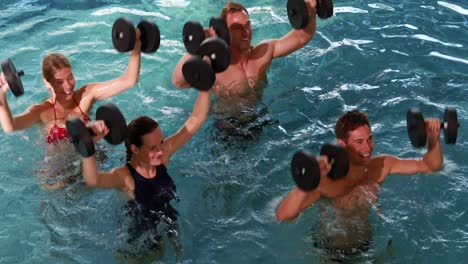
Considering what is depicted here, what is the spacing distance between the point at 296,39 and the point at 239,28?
637mm

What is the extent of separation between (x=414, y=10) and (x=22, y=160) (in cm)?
570

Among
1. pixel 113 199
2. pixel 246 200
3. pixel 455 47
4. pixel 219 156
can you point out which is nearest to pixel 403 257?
pixel 246 200

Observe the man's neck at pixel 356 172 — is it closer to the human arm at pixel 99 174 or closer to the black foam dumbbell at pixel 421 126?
the black foam dumbbell at pixel 421 126

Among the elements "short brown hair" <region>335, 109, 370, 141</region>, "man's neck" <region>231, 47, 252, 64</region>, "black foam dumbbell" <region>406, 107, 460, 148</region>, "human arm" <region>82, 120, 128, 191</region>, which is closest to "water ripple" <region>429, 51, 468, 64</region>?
"man's neck" <region>231, 47, 252, 64</region>

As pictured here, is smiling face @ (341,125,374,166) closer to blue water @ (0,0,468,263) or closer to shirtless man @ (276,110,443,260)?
shirtless man @ (276,110,443,260)

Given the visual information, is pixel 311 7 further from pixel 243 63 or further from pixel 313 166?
pixel 313 166

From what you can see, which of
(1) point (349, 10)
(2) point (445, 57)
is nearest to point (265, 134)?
(2) point (445, 57)

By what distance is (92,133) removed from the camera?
428 centimetres

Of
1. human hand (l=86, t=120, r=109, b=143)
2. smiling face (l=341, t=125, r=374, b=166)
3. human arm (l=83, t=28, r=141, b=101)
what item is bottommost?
smiling face (l=341, t=125, r=374, b=166)

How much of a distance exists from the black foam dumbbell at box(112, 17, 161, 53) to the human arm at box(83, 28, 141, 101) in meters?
0.06

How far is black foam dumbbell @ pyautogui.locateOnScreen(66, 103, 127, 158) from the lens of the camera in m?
4.13

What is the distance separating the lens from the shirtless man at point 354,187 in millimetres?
4531

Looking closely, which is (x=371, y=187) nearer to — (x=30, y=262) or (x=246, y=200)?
(x=246, y=200)

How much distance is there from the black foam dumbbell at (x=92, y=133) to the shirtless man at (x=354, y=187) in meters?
1.23
